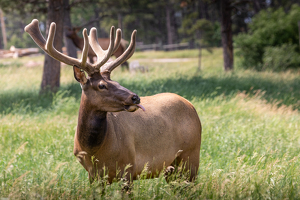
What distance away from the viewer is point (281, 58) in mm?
18125

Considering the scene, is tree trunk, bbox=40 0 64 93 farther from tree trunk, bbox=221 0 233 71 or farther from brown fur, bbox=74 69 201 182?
tree trunk, bbox=221 0 233 71

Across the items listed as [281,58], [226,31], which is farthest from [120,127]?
[281,58]

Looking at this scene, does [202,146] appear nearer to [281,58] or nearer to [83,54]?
[83,54]

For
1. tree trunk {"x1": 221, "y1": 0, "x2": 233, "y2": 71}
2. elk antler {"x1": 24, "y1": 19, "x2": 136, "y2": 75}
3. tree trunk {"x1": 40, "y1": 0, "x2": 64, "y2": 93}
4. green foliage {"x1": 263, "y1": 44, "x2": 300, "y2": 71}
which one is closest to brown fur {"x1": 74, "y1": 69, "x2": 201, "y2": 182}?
elk antler {"x1": 24, "y1": 19, "x2": 136, "y2": 75}

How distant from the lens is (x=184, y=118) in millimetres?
4051

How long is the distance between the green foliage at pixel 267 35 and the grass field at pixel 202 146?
7.93 m

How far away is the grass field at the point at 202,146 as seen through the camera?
3.29 m

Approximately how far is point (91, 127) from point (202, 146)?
2.93 metres

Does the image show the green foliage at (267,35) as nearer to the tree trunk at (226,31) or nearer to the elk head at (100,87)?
the tree trunk at (226,31)

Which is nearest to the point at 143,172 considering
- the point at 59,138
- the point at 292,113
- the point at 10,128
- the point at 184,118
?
the point at 184,118

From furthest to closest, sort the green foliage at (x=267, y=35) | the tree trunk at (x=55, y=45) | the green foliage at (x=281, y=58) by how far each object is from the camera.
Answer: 1. the green foliage at (x=267, y=35)
2. the green foliage at (x=281, y=58)
3. the tree trunk at (x=55, y=45)

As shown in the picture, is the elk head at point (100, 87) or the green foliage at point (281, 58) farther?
the green foliage at point (281, 58)

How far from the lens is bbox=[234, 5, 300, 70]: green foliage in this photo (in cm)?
1930

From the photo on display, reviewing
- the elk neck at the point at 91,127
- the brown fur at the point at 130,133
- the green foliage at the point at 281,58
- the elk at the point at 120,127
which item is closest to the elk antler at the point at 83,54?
the elk at the point at 120,127
